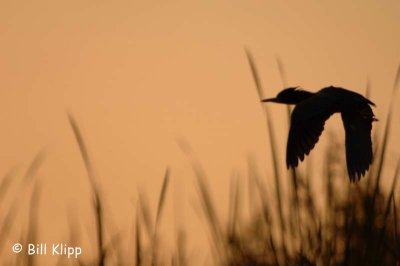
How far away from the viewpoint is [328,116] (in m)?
4.77

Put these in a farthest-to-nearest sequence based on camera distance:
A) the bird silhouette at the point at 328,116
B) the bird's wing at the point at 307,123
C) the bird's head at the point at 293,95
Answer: the bird's head at the point at 293,95
the bird silhouette at the point at 328,116
the bird's wing at the point at 307,123

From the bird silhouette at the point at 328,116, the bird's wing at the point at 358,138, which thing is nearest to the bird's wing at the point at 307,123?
the bird silhouette at the point at 328,116

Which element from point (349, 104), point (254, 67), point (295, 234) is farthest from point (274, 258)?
point (349, 104)

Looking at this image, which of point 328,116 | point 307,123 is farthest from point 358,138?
point 328,116

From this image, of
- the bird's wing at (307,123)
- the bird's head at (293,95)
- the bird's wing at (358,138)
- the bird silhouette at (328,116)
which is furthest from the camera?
the bird's head at (293,95)

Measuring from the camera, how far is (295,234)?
124 inches

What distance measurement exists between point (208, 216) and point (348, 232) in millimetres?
518

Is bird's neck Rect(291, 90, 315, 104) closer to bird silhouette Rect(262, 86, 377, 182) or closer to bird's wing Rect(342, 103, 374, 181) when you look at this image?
bird silhouette Rect(262, 86, 377, 182)

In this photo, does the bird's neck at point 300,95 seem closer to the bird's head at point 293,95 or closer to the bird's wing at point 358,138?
the bird's head at point 293,95

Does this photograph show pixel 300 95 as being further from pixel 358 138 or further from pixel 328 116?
pixel 328 116

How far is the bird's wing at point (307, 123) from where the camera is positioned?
14.9 feet

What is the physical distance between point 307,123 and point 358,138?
538 millimetres

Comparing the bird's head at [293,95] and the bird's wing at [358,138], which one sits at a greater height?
the bird's head at [293,95]

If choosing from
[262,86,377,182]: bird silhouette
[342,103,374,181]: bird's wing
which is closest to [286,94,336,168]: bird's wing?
[262,86,377,182]: bird silhouette
